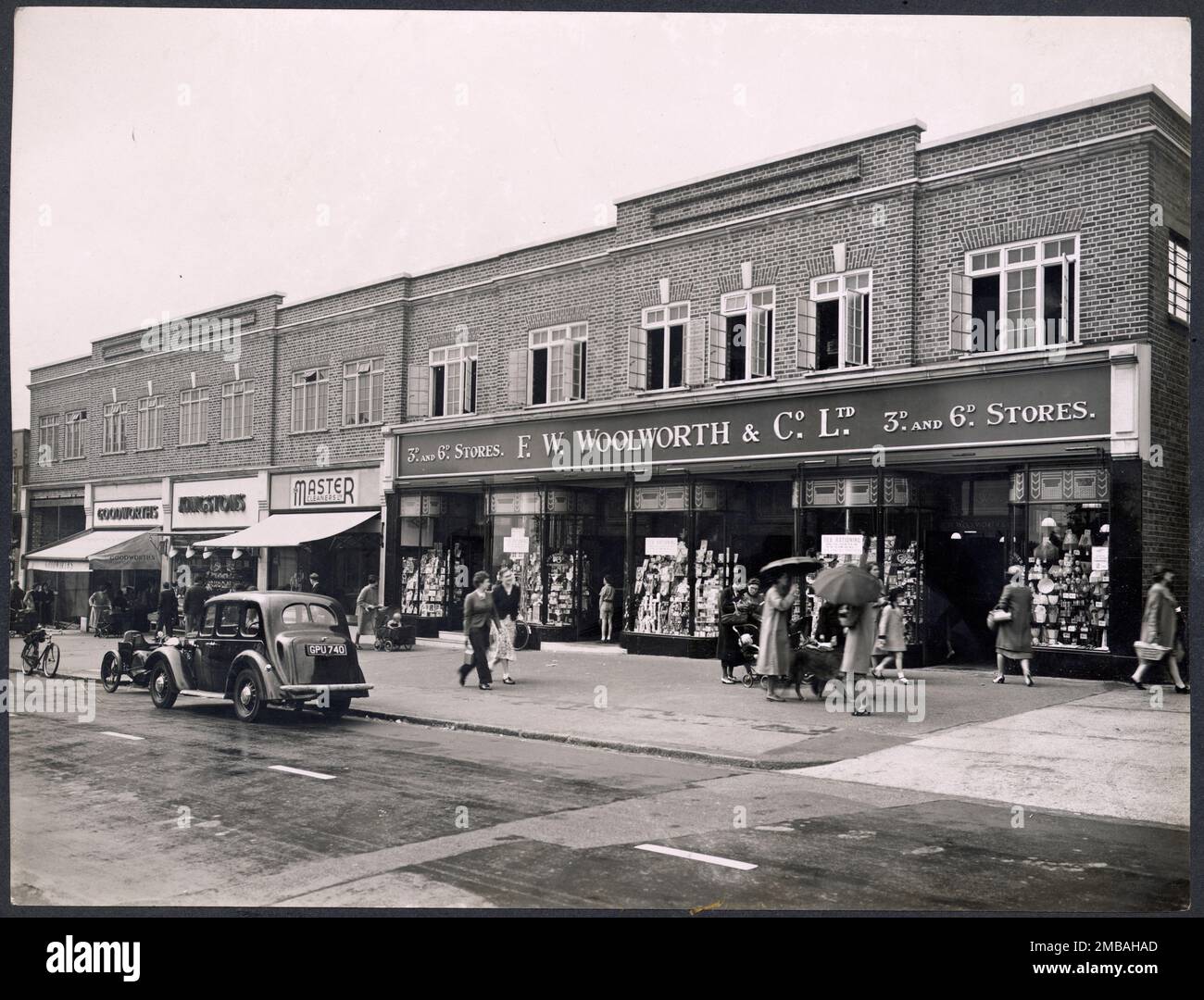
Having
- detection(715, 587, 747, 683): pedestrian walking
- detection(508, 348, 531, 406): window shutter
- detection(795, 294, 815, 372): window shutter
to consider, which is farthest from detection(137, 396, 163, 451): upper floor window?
detection(795, 294, 815, 372): window shutter

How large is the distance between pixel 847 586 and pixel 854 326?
5.56m

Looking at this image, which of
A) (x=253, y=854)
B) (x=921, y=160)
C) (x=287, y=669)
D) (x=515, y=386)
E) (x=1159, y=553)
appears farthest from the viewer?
(x=515, y=386)

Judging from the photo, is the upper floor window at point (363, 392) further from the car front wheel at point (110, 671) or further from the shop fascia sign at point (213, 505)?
the car front wheel at point (110, 671)

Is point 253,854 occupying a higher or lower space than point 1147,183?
lower

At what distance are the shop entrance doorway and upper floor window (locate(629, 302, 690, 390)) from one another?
5.73 m

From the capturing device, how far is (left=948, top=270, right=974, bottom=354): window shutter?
14906mm

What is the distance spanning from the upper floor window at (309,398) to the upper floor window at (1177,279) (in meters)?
12.7

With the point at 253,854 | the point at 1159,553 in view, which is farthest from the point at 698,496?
the point at 253,854

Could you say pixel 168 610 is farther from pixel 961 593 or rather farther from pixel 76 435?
pixel 961 593

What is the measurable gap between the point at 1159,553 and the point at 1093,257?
15.5 feet

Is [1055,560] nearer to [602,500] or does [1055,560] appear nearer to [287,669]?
[602,500]

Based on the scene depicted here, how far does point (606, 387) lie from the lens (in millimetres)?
18797

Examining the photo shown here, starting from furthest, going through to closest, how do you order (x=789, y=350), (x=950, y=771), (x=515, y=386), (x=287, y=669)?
1. (x=515, y=386)
2. (x=789, y=350)
3. (x=287, y=669)
4. (x=950, y=771)

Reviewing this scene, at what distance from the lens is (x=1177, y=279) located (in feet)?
39.2
